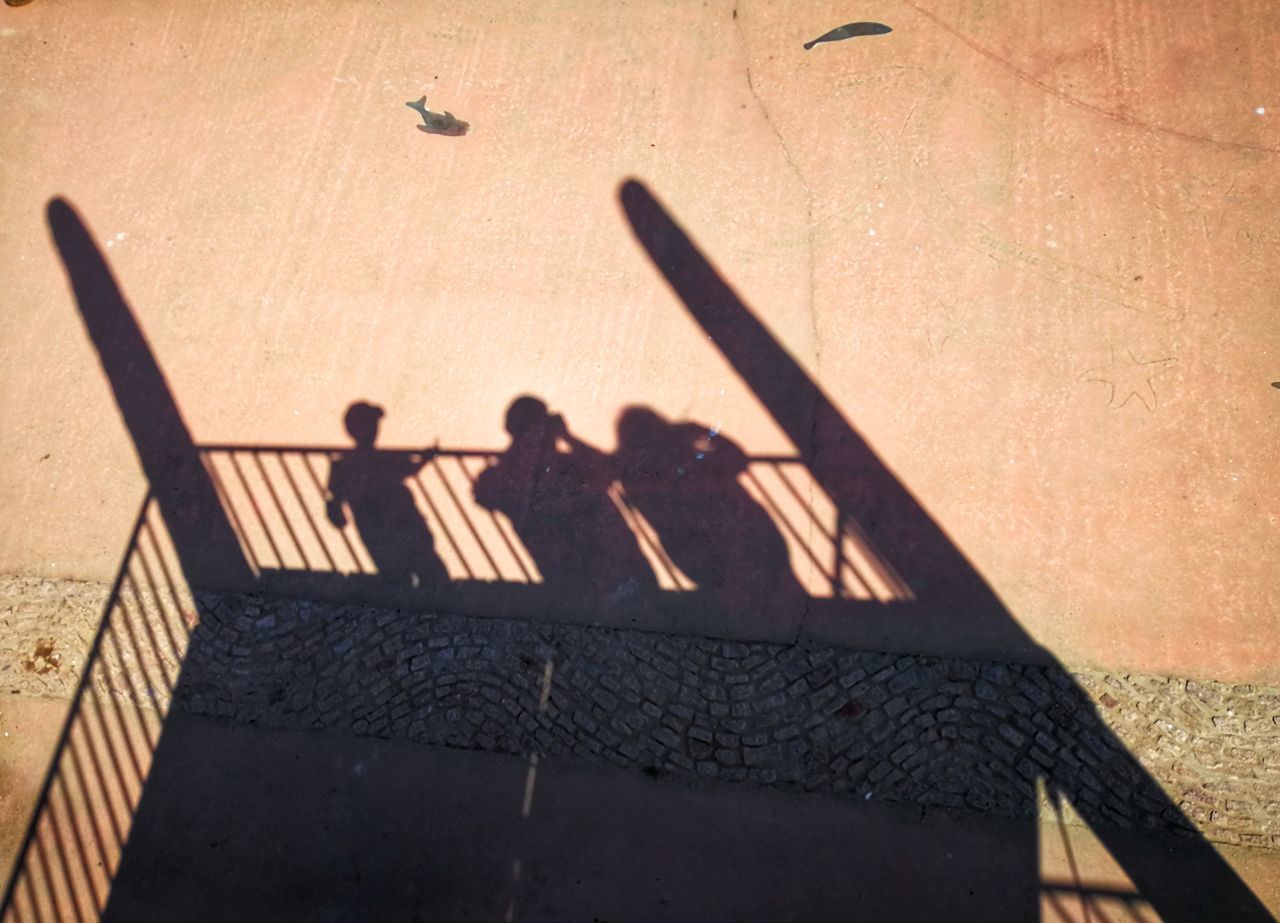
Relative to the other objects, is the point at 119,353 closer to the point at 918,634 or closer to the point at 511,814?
the point at 511,814

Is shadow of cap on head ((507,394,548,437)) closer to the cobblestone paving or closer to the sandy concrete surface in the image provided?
the sandy concrete surface

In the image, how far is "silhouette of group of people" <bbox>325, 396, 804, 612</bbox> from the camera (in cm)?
653

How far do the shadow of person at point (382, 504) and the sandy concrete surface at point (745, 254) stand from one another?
0.60ft

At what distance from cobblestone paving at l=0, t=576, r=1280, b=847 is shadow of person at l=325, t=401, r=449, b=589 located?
17.3 inches

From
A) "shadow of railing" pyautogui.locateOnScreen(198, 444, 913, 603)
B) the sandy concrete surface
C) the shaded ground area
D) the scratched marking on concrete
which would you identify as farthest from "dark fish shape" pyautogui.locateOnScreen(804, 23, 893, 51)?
the shaded ground area

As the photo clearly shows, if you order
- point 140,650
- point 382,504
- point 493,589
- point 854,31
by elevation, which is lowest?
point 140,650

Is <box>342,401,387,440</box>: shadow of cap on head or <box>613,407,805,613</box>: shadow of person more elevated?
<box>342,401,387,440</box>: shadow of cap on head

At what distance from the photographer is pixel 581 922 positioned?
580 cm

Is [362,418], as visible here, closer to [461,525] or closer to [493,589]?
[461,525]

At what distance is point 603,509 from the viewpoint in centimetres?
679

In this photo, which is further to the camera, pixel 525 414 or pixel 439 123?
pixel 439 123

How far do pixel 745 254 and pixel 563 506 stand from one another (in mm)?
2762

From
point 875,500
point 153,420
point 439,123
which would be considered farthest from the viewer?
point 439,123

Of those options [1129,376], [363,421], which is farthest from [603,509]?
[1129,376]
